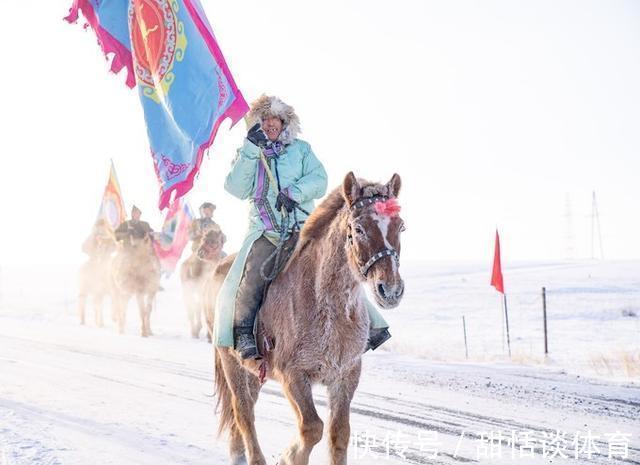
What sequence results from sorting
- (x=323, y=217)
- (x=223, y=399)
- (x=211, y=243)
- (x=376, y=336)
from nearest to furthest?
1. (x=323, y=217)
2. (x=376, y=336)
3. (x=223, y=399)
4. (x=211, y=243)

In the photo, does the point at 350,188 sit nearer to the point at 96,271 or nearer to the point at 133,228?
the point at 133,228

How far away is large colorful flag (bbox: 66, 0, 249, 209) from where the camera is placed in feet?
20.8

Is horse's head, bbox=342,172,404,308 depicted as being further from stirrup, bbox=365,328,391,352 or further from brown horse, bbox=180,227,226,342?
brown horse, bbox=180,227,226,342

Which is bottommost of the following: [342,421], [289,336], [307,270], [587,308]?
[587,308]

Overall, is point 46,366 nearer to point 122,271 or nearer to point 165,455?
point 165,455

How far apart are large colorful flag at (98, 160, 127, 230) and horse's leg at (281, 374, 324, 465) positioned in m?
18.9

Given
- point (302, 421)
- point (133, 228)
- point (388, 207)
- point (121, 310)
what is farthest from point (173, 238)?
point (388, 207)

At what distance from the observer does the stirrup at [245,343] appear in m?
4.67

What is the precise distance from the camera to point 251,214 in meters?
5.21

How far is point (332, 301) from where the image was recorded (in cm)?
421

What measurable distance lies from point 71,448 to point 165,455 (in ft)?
2.66

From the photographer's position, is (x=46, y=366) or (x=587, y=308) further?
(x=587, y=308)

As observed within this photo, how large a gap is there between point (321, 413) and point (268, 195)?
301 cm

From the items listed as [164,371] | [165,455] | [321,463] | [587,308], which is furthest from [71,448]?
[587,308]
